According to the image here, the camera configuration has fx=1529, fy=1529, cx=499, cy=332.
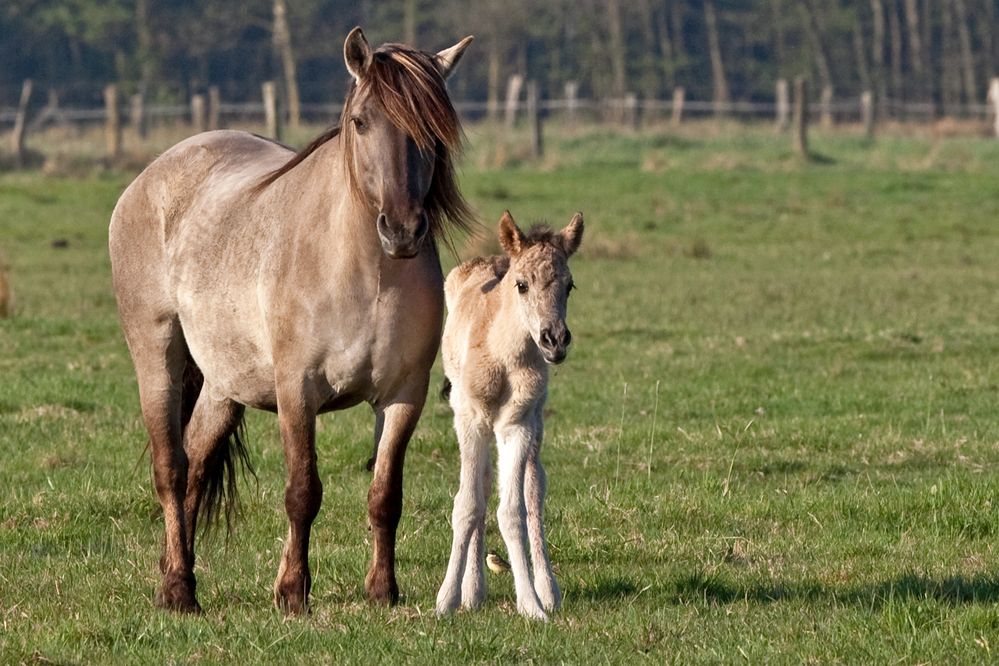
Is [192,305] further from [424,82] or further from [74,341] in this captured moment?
[74,341]

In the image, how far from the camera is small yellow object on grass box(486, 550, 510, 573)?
6535 mm

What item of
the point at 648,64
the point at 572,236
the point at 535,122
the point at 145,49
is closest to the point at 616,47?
the point at 648,64

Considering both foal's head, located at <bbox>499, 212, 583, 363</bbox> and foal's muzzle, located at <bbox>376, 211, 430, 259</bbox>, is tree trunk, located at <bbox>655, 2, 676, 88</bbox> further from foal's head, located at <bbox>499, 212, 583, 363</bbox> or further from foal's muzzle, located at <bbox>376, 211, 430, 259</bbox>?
foal's muzzle, located at <bbox>376, 211, 430, 259</bbox>

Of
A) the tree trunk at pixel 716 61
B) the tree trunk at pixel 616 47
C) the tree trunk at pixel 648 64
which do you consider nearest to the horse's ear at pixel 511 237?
the tree trunk at pixel 616 47

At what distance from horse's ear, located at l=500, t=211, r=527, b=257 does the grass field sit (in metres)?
1.36

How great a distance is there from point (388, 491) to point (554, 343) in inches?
40.1

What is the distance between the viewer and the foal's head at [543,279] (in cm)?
525

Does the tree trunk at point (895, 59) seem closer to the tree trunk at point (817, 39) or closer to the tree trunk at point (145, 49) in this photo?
the tree trunk at point (817, 39)

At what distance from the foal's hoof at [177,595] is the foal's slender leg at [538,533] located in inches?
52.3

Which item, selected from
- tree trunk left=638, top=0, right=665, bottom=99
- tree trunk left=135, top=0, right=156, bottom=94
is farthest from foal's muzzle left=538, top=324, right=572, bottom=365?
tree trunk left=638, top=0, right=665, bottom=99

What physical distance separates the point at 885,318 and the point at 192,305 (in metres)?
10.1

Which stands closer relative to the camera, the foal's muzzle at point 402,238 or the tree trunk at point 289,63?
the foal's muzzle at point 402,238

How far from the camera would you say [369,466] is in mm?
7625

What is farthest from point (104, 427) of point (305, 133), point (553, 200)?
point (305, 133)
